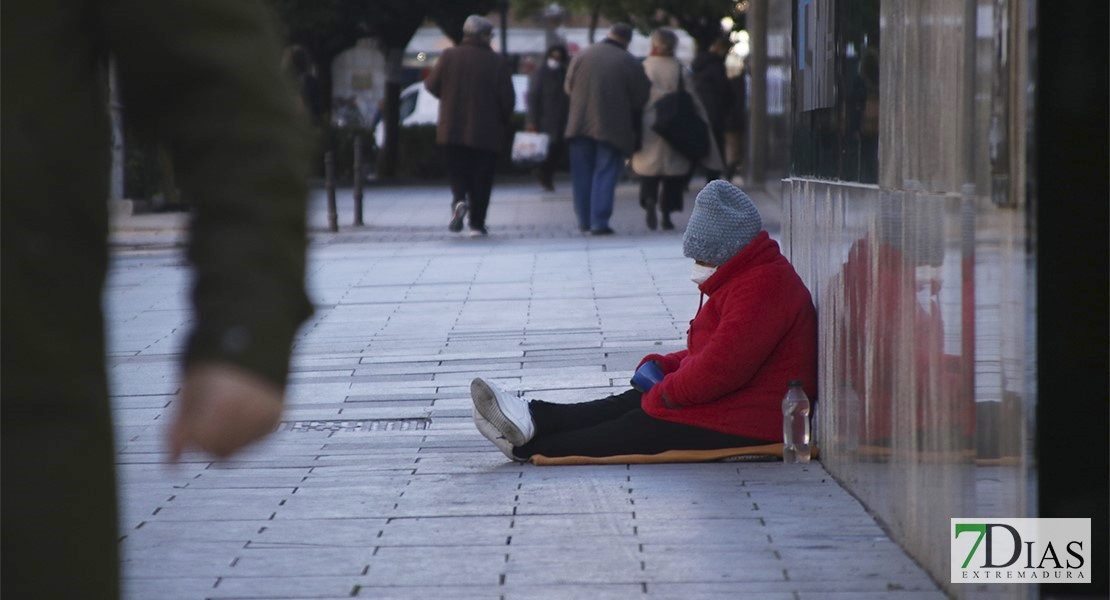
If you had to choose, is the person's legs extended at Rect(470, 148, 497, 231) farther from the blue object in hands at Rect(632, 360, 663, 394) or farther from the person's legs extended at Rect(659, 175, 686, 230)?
the blue object in hands at Rect(632, 360, 663, 394)

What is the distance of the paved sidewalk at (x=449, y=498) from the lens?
463 centimetres

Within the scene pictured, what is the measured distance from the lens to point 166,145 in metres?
1.92

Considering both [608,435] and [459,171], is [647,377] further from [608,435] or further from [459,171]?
[459,171]

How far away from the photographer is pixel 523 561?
483 centimetres

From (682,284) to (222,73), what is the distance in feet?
33.6

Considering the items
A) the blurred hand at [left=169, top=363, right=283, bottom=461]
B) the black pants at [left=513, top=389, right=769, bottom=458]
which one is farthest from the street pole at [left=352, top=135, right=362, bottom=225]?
the blurred hand at [left=169, top=363, right=283, bottom=461]

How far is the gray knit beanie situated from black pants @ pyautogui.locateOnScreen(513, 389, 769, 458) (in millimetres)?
593

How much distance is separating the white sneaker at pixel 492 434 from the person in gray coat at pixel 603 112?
1007 centimetres

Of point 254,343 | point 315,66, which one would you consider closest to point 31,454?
point 254,343

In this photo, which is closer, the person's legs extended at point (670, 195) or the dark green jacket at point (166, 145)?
the dark green jacket at point (166, 145)

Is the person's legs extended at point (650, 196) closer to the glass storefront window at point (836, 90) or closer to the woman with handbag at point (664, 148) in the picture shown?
the woman with handbag at point (664, 148)

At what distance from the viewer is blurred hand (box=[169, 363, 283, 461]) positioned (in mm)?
1778

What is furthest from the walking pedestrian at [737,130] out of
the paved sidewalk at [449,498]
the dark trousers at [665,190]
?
Result: the paved sidewalk at [449,498]

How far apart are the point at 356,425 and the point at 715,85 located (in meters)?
16.4
